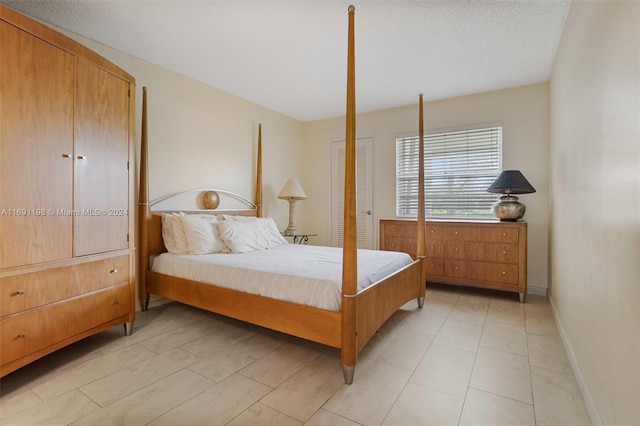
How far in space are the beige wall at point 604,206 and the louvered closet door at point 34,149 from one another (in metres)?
2.93

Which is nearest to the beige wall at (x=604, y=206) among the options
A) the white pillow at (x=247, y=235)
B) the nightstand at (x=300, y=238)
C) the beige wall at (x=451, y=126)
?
the beige wall at (x=451, y=126)

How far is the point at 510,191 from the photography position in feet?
11.6

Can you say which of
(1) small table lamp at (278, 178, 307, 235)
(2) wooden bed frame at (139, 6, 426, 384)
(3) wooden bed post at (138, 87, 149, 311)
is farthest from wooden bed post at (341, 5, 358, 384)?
(1) small table lamp at (278, 178, 307, 235)

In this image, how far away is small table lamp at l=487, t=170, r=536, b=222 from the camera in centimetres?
343

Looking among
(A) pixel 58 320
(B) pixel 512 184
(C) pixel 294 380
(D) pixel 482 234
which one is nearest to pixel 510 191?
(B) pixel 512 184

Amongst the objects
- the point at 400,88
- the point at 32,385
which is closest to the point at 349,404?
the point at 32,385

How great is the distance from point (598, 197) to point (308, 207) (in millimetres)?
4360

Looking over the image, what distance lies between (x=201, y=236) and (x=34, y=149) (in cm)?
148

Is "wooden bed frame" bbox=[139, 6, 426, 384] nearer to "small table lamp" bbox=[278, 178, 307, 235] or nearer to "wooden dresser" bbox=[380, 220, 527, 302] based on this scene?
"wooden dresser" bbox=[380, 220, 527, 302]

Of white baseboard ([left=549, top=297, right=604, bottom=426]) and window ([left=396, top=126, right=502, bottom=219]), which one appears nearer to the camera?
white baseboard ([left=549, top=297, right=604, bottom=426])

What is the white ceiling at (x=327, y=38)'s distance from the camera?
229 centimetres

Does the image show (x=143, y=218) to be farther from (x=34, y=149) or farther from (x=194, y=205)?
(x=34, y=149)

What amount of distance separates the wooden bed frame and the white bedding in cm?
6

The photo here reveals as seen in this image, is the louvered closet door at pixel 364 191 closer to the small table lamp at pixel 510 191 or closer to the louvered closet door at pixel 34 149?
the small table lamp at pixel 510 191
